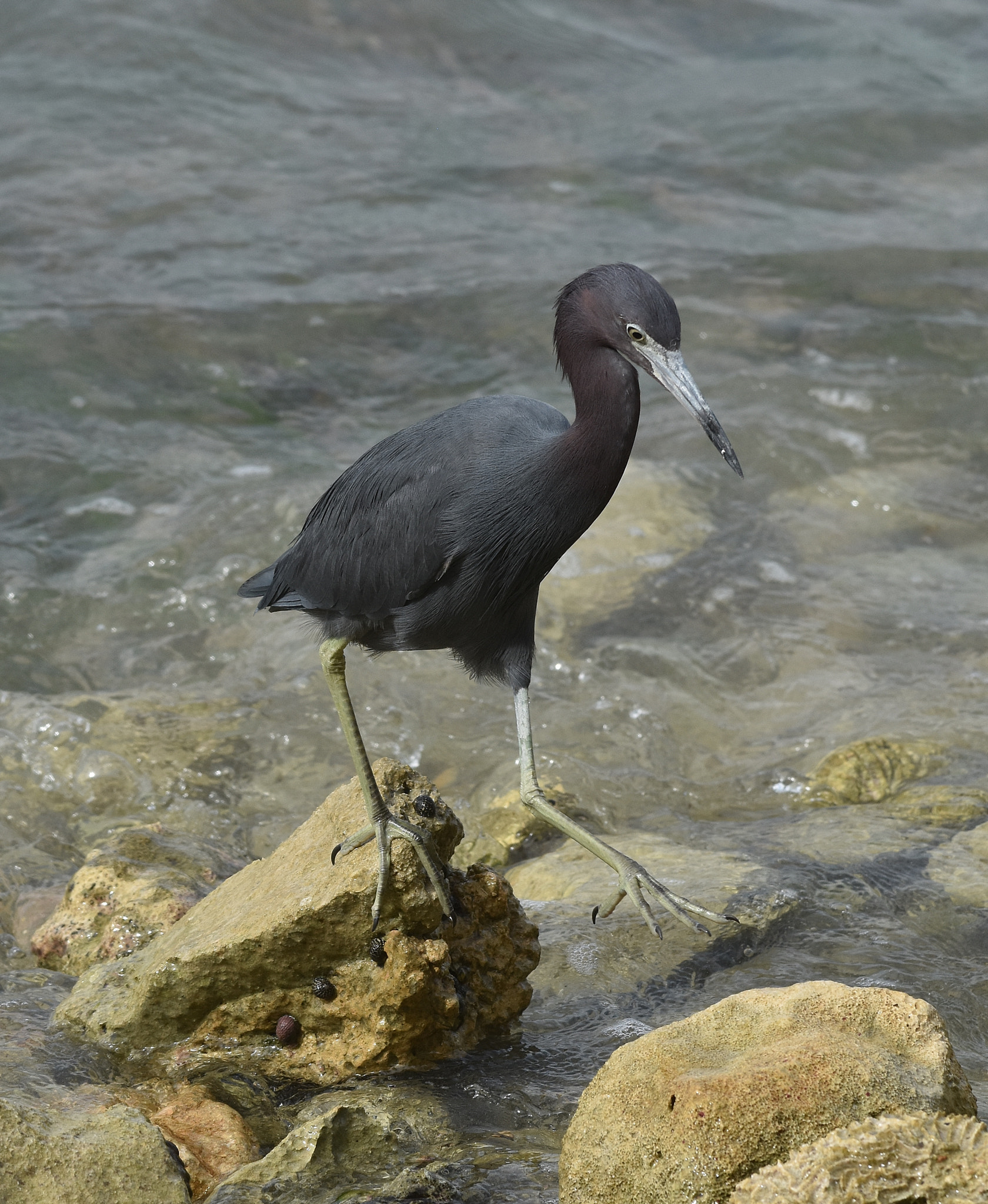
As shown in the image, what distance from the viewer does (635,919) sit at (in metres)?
3.83

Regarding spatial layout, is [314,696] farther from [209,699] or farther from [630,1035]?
[630,1035]

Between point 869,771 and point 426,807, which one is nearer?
point 426,807

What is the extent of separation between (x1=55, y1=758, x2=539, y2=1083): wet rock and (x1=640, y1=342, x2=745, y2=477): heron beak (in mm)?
1181

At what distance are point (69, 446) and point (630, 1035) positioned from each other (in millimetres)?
5583

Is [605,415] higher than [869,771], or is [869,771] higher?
[605,415]

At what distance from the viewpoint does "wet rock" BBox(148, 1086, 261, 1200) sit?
2.80m

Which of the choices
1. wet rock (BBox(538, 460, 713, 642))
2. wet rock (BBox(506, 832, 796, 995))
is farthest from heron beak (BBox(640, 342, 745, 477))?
wet rock (BBox(538, 460, 713, 642))

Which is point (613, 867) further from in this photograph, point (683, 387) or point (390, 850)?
point (683, 387)

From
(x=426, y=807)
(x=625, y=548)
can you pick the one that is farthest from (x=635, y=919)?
(x=625, y=548)

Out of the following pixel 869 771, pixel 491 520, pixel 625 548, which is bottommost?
pixel 625 548

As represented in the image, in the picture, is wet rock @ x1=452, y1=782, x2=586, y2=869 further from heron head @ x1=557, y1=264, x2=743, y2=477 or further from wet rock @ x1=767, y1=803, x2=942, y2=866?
heron head @ x1=557, y1=264, x2=743, y2=477

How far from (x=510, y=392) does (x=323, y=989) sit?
5.84 meters

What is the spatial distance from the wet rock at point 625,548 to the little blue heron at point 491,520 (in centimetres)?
243

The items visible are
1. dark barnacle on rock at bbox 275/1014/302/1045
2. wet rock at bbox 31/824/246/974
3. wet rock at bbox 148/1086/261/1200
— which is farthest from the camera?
wet rock at bbox 31/824/246/974
